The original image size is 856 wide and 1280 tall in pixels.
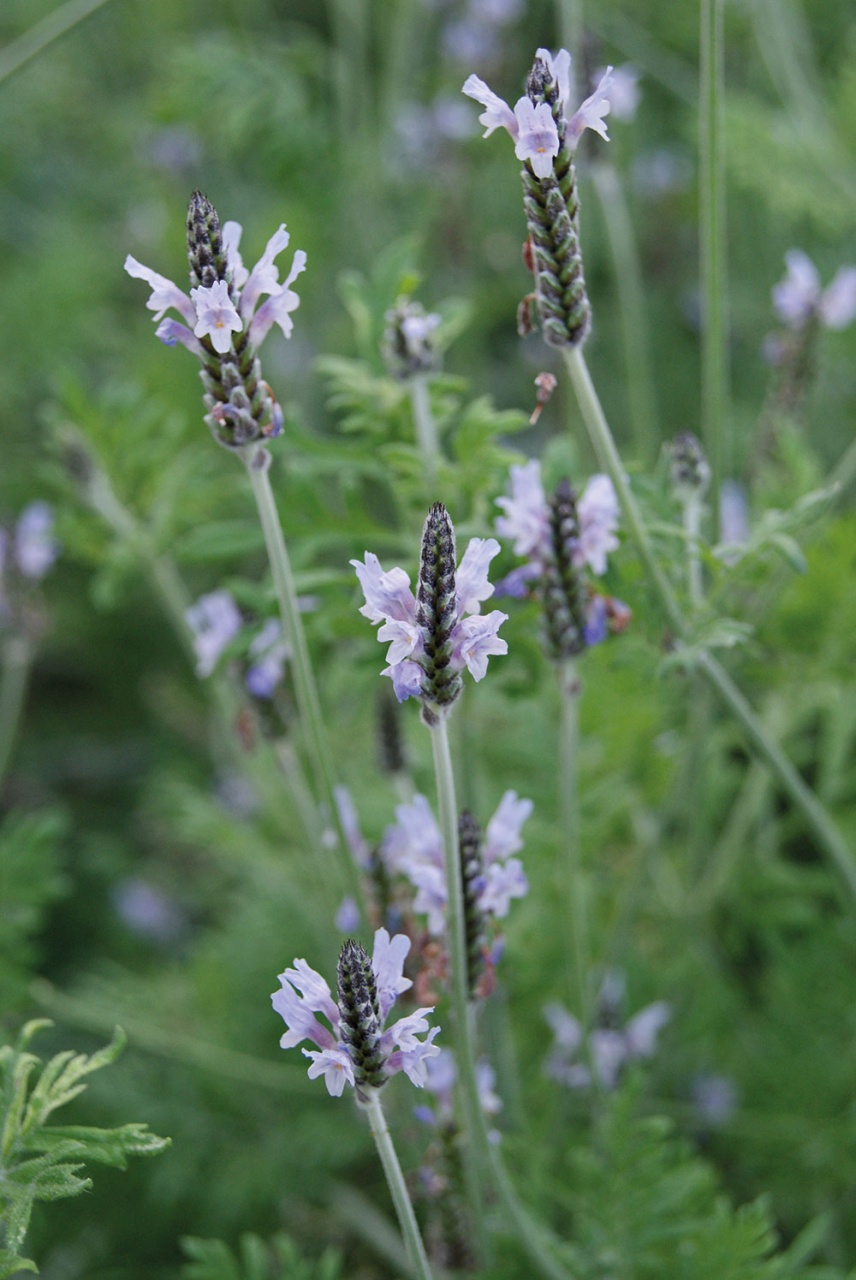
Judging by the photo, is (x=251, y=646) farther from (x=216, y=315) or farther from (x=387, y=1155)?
(x=387, y=1155)

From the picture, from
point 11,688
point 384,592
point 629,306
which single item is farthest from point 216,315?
point 11,688

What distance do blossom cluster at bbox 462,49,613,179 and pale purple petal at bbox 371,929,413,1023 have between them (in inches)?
20.8

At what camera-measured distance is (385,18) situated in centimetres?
328

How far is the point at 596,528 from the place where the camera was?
1.11 meters

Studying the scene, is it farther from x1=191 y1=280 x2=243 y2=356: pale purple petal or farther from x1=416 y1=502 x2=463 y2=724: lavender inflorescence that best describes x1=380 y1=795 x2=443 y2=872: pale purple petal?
x1=191 y1=280 x2=243 y2=356: pale purple petal

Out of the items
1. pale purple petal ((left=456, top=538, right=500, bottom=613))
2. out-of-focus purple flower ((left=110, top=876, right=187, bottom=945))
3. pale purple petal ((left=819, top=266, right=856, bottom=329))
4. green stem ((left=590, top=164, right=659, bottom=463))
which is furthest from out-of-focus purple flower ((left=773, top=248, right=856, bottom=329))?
out-of-focus purple flower ((left=110, top=876, right=187, bottom=945))

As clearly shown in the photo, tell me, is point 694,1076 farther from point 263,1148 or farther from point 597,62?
point 597,62

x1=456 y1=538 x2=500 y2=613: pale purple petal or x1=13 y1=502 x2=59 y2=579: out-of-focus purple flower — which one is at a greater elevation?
x1=13 y1=502 x2=59 y2=579: out-of-focus purple flower

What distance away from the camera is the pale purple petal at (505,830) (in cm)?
108

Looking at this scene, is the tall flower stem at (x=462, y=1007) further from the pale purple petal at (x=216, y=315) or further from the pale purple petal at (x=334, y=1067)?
the pale purple petal at (x=216, y=315)

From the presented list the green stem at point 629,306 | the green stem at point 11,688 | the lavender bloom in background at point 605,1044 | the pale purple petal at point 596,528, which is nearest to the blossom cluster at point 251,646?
the pale purple petal at point 596,528

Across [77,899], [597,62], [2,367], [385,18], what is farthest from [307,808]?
[385,18]

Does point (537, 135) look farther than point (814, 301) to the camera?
No

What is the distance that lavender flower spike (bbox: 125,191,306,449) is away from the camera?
0.86 meters
